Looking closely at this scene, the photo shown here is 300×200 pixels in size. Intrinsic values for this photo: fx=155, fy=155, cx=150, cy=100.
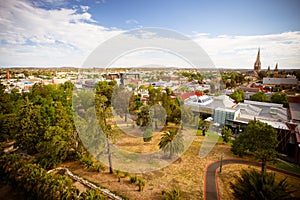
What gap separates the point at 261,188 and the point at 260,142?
6472mm

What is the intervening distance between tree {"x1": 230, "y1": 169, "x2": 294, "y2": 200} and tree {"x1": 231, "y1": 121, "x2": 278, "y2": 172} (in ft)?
16.4

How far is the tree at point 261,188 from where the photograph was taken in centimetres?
538

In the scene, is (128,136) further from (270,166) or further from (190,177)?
(270,166)

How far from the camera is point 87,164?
11.4 meters

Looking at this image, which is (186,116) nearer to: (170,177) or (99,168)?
(170,177)

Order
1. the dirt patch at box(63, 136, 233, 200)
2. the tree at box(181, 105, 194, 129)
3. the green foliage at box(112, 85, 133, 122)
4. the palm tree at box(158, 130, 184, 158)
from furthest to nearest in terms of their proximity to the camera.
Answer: the green foliage at box(112, 85, 133, 122) < the tree at box(181, 105, 194, 129) < the palm tree at box(158, 130, 184, 158) < the dirt patch at box(63, 136, 233, 200)

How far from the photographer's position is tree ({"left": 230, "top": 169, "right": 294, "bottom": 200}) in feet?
17.6

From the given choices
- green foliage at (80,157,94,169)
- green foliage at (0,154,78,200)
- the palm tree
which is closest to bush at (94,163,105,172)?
green foliage at (80,157,94,169)

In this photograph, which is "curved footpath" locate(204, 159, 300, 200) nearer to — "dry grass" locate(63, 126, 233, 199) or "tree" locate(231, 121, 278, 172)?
"dry grass" locate(63, 126, 233, 199)

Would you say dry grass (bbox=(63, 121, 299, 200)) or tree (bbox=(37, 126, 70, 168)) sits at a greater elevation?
tree (bbox=(37, 126, 70, 168))

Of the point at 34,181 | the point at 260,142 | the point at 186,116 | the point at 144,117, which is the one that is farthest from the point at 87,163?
the point at 260,142

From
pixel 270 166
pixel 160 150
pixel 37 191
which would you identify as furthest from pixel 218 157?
pixel 37 191

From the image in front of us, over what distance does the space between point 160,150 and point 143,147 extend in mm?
1633

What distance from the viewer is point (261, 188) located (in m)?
5.66
